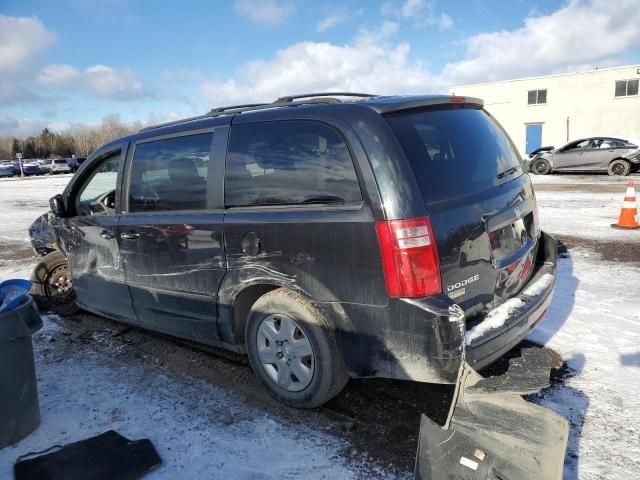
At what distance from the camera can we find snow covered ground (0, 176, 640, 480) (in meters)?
2.64

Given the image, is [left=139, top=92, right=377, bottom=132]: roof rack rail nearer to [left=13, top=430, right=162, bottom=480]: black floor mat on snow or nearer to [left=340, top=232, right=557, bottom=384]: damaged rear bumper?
[left=340, top=232, right=557, bottom=384]: damaged rear bumper

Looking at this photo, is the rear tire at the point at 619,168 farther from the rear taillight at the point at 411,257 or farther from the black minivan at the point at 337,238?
the rear taillight at the point at 411,257

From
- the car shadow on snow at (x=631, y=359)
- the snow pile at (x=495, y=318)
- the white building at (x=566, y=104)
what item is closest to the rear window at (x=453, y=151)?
the snow pile at (x=495, y=318)

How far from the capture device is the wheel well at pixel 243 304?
319cm

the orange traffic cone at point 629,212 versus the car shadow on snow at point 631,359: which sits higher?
the orange traffic cone at point 629,212

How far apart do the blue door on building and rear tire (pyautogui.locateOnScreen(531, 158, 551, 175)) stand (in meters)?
13.4

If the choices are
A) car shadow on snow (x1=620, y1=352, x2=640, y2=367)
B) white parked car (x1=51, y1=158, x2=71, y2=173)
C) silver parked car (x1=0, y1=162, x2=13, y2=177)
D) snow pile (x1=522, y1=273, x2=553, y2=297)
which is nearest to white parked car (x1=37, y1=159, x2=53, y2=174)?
white parked car (x1=51, y1=158, x2=71, y2=173)

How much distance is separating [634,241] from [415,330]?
6.48m

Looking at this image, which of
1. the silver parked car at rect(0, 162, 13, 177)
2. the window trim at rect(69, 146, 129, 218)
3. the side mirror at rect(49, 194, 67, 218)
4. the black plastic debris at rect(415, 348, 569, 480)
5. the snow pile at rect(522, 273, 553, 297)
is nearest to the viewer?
the black plastic debris at rect(415, 348, 569, 480)

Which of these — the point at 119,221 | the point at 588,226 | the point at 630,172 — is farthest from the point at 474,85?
the point at 119,221

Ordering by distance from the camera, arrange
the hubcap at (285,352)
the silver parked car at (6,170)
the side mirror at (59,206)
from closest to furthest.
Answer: the hubcap at (285,352) < the side mirror at (59,206) < the silver parked car at (6,170)

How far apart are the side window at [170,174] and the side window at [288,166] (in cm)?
29

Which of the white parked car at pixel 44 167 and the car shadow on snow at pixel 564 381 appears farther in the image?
the white parked car at pixel 44 167

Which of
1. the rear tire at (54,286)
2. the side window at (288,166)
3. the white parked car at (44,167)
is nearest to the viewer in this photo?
the side window at (288,166)
